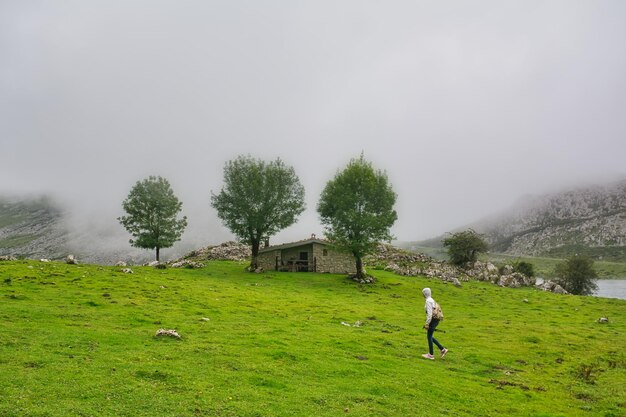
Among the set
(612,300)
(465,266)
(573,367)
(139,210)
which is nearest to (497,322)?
(573,367)

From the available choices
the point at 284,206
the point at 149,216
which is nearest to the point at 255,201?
the point at 284,206

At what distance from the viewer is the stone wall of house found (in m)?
76.1

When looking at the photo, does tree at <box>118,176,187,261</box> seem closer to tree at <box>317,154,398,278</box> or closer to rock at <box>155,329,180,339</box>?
tree at <box>317,154,398,278</box>

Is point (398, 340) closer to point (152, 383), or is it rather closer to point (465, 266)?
point (152, 383)

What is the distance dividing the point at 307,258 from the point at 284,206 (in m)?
12.0

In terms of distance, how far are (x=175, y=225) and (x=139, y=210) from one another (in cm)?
748

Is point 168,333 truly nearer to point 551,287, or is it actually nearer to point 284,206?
point 284,206

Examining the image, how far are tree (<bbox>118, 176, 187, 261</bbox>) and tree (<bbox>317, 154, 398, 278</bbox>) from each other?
3225cm

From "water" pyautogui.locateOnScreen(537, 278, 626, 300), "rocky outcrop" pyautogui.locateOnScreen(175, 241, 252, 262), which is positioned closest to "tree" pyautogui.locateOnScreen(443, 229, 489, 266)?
"water" pyautogui.locateOnScreen(537, 278, 626, 300)

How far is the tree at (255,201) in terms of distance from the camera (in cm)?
6962

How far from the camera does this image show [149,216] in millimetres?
79875

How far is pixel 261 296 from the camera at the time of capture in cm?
4472

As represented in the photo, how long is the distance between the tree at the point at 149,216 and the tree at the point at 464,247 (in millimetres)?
65364

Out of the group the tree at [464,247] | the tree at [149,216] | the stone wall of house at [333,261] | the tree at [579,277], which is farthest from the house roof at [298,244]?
the tree at [579,277]
